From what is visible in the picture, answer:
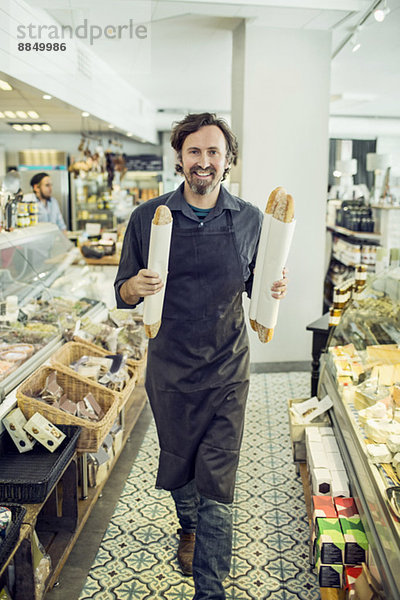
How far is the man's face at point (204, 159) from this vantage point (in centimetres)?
234

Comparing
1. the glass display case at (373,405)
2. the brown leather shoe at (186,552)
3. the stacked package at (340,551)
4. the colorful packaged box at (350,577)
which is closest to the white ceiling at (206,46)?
the glass display case at (373,405)

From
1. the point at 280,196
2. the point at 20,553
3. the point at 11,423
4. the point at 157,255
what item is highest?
the point at 280,196

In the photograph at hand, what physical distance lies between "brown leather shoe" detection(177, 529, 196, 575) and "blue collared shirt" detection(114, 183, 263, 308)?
118 centimetres

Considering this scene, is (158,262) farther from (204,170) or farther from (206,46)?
(206,46)

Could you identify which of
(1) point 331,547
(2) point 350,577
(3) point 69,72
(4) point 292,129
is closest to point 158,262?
(1) point 331,547

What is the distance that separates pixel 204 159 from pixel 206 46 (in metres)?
4.49

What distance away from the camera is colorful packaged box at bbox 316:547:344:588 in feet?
7.56

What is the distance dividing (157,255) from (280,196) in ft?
1.75

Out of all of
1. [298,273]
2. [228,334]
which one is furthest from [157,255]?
[298,273]

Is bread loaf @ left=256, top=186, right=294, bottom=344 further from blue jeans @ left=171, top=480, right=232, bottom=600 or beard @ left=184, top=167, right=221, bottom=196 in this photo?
blue jeans @ left=171, top=480, right=232, bottom=600

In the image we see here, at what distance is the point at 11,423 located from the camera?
266 cm

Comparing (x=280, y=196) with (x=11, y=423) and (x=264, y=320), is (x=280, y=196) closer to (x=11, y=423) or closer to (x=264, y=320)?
(x=264, y=320)

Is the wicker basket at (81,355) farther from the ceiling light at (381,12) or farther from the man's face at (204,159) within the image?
the ceiling light at (381,12)

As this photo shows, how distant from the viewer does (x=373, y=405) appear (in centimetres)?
279
